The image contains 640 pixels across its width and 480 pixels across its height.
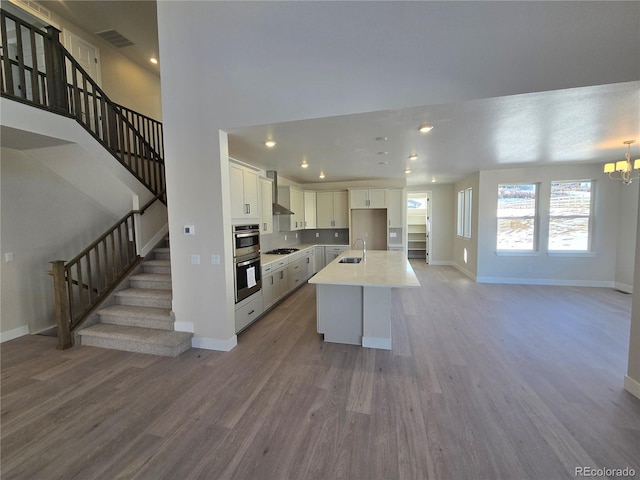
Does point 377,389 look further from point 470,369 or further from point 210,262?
point 210,262

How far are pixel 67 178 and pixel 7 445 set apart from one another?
146 inches

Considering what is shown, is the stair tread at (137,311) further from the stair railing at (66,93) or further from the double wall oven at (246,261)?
the stair railing at (66,93)

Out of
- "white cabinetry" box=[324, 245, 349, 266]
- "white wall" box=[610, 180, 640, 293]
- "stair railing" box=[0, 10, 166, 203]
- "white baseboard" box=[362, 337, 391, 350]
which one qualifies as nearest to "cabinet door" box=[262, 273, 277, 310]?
"white baseboard" box=[362, 337, 391, 350]

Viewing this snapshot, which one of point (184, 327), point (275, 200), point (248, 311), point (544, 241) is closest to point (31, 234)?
point (184, 327)

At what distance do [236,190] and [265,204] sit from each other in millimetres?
1296

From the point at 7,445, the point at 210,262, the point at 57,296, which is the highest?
the point at 210,262

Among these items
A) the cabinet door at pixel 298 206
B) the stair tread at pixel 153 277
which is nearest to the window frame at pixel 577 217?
the cabinet door at pixel 298 206

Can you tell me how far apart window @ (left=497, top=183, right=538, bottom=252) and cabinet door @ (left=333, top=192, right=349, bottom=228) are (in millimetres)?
3639

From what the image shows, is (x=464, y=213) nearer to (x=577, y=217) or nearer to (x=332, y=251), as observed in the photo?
(x=577, y=217)

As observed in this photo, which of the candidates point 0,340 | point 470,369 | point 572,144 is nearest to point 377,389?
point 470,369

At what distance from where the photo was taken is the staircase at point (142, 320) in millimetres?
3154

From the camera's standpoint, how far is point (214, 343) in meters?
3.23

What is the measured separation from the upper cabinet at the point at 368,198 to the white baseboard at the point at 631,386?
514cm

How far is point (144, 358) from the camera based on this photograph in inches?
120
